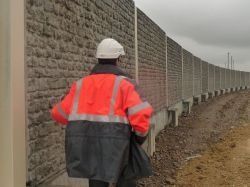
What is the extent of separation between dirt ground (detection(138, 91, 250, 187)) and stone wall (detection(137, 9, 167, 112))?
4.16ft

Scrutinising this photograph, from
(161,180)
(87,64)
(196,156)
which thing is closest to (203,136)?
(196,156)

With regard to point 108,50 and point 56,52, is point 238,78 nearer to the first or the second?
point 56,52

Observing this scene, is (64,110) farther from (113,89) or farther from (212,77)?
(212,77)

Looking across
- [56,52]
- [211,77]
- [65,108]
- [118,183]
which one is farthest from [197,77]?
[65,108]

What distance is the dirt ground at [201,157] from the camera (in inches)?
372

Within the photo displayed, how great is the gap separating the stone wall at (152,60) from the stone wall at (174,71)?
45.8 inches

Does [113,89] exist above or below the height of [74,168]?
above

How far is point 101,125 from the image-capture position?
4.69m

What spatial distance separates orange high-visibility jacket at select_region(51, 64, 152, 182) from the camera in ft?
15.3

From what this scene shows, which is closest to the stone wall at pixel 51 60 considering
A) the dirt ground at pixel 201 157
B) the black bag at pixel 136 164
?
the black bag at pixel 136 164

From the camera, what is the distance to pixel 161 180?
9844 millimetres

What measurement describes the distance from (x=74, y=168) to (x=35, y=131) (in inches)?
61.1

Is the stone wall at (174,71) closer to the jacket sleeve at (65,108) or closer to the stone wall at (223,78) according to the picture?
the jacket sleeve at (65,108)

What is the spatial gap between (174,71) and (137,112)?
56.4ft
